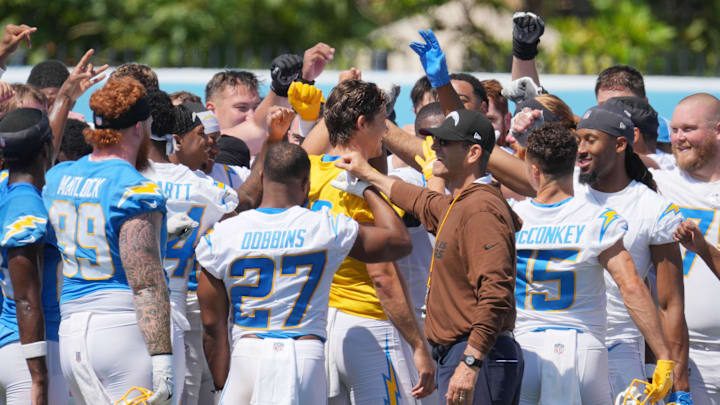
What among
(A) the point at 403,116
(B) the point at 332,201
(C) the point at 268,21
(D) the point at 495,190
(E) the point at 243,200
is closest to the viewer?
(D) the point at 495,190

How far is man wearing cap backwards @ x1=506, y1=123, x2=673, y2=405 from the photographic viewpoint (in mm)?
5102

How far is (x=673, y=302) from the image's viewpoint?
18.1ft

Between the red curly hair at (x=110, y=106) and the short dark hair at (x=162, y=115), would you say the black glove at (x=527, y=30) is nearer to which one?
the short dark hair at (x=162, y=115)

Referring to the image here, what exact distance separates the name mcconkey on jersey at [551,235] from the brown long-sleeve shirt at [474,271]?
0.89 ft

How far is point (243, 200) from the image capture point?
5867 mm

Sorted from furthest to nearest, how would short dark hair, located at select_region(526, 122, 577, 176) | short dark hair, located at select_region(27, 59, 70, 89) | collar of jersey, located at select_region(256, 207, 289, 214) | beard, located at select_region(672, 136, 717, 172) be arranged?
short dark hair, located at select_region(27, 59, 70, 89)
beard, located at select_region(672, 136, 717, 172)
short dark hair, located at select_region(526, 122, 577, 176)
collar of jersey, located at select_region(256, 207, 289, 214)

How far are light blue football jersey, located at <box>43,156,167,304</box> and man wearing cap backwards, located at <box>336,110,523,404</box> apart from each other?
1.15m

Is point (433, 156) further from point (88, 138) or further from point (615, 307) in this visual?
point (88, 138)

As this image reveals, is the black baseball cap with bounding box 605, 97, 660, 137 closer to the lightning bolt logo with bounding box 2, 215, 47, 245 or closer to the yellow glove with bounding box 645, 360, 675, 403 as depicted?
the yellow glove with bounding box 645, 360, 675, 403

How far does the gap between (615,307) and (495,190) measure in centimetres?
133

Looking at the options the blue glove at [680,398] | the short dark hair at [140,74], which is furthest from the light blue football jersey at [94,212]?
the blue glove at [680,398]

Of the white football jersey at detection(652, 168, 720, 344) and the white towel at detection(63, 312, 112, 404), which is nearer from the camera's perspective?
the white towel at detection(63, 312, 112, 404)

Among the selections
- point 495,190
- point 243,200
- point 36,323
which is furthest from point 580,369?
point 36,323

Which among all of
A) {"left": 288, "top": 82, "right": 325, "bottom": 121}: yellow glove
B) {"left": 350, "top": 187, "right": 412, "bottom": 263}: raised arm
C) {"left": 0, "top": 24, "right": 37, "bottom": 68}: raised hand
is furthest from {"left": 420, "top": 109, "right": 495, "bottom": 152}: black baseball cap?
{"left": 0, "top": 24, "right": 37, "bottom": 68}: raised hand
